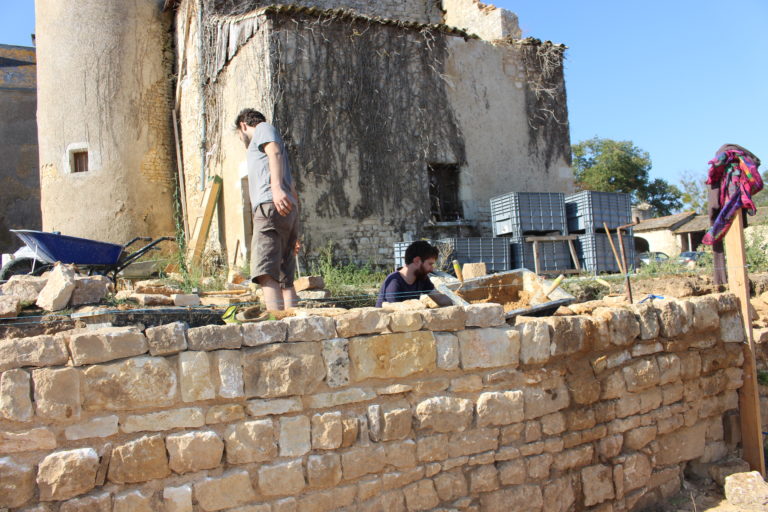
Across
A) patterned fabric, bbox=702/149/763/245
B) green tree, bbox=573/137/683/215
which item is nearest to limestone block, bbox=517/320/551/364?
patterned fabric, bbox=702/149/763/245

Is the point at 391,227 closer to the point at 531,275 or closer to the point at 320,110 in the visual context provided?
the point at 320,110

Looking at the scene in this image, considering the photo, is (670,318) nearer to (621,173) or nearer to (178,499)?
(178,499)

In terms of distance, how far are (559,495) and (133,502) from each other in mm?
2587

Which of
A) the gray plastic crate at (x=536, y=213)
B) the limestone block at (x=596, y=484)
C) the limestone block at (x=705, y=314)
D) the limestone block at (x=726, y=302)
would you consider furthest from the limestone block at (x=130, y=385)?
the gray plastic crate at (x=536, y=213)

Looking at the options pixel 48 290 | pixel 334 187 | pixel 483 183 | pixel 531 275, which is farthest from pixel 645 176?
pixel 48 290

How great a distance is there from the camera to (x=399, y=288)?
5.10 m

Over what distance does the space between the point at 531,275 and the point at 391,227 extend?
5.27 meters

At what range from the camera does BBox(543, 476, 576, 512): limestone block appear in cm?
392

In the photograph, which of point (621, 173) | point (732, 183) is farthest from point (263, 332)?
point (621, 173)

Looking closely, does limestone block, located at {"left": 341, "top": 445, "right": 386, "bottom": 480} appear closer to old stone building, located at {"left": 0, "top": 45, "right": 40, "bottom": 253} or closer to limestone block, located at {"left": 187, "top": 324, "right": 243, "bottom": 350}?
limestone block, located at {"left": 187, "top": 324, "right": 243, "bottom": 350}

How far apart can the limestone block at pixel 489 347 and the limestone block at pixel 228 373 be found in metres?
1.29

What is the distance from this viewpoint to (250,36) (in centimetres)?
1027

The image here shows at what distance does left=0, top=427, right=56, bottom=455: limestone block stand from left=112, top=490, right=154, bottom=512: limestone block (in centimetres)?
38

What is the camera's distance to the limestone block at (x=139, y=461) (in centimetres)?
279
